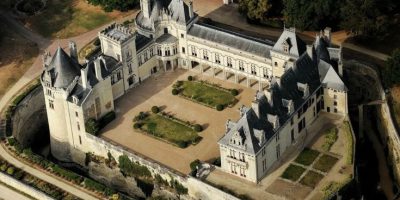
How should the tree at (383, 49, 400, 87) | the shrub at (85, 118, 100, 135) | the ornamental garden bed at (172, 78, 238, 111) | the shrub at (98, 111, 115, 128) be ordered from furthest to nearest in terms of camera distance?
the ornamental garden bed at (172, 78, 238, 111) < the shrub at (98, 111, 115, 128) < the shrub at (85, 118, 100, 135) < the tree at (383, 49, 400, 87)

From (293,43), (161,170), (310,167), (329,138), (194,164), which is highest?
(293,43)

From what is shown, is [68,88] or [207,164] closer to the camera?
[207,164]

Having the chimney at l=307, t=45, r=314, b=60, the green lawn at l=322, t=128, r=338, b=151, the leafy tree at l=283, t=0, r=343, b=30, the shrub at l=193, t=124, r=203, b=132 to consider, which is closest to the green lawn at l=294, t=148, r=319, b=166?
the green lawn at l=322, t=128, r=338, b=151

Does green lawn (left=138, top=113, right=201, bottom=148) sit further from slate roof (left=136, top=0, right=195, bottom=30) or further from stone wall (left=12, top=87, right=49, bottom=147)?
stone wall (left=12, top=87, right=49, bottom=147)

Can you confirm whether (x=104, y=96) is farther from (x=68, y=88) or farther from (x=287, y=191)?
(x=287, y=191)

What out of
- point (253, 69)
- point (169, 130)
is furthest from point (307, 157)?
point (169, 130)

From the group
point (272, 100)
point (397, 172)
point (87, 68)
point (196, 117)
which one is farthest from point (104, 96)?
point (397, 172)

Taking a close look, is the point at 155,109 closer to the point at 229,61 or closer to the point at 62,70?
the point at 229,61
